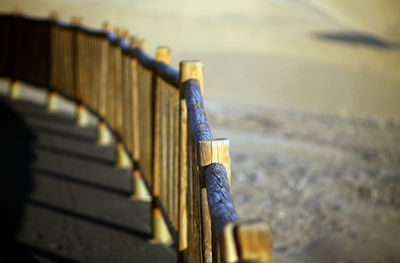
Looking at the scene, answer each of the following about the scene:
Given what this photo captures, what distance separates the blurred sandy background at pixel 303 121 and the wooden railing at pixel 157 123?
1.96 meters

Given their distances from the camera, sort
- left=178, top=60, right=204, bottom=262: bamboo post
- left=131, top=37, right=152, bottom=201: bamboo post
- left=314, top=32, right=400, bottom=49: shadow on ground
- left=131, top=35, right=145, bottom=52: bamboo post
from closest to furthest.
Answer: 1. left=178, top=60, right=204, bottom=262: bamboo post
2. left=131, top=37, right=152, bottom=201: bamboo post
3. left=131, top=35, right=145, bottom=52: bamboo post
4. left=314, top=32, right=400, bottom=49: shadow on ground

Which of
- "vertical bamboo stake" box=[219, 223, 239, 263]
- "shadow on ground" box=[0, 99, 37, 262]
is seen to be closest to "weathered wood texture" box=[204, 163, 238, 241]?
"vertical bamboo stake" box=[219, 223, 239, 263]

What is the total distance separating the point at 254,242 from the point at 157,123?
115 inches

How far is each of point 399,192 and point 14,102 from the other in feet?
23.2

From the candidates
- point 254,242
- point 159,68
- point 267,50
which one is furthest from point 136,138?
point 267,50

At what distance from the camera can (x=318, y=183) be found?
830 centimetres

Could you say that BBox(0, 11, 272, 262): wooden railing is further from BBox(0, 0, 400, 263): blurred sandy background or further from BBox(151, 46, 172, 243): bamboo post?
BBox(0, 0, 400, 263): blurred sandy background

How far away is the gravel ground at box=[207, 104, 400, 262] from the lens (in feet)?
19.5

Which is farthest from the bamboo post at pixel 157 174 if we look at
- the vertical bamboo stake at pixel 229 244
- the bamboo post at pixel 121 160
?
the vertical bamboo stake at pixel 229 244

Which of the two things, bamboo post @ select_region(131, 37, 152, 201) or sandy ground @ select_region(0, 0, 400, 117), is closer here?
bamboo post @ select_region(131, 37, 152, 201)

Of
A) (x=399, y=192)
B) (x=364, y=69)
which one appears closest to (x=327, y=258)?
(x=399, y=192)

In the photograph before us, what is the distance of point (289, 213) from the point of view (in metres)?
6.89

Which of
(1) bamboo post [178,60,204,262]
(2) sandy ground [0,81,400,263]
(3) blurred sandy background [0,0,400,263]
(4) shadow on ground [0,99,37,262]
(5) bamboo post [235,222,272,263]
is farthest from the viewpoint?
(3) blurred sandy background [0,0,400,263]

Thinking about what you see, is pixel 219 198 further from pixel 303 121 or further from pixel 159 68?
pixel 303 121
